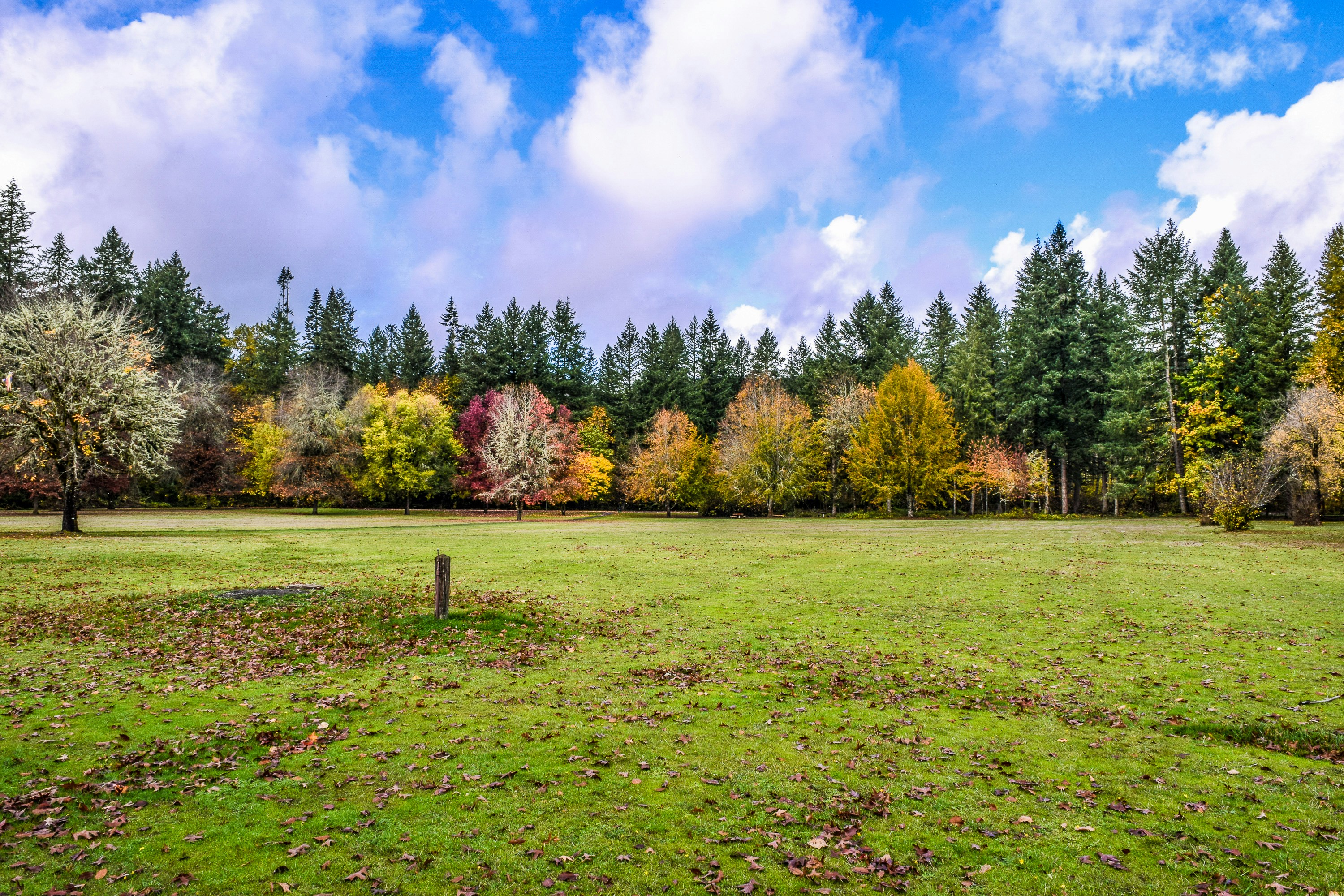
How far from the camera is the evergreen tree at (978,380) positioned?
68.0 m

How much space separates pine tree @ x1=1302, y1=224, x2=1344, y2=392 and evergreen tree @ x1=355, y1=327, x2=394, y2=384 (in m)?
88.6

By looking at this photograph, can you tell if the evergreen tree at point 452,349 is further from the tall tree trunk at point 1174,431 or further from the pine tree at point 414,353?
the tall tree trunk at point 1174,431

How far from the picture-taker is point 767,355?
95.1 metres

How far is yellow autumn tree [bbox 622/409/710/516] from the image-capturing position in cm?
6328

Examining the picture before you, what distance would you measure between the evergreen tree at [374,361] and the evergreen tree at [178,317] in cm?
1563

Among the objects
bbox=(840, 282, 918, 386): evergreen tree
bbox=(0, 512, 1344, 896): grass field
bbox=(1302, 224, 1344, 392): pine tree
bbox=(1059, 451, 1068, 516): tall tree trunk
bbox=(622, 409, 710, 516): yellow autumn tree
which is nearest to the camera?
bbox=(0, 512, 1344, 896): grass field

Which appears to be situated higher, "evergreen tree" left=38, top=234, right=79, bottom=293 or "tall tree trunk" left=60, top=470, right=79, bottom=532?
"evergreen tree" left=38, top=234, right=79, bottom=293

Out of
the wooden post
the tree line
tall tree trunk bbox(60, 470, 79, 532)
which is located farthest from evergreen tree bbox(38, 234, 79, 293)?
the wooden post

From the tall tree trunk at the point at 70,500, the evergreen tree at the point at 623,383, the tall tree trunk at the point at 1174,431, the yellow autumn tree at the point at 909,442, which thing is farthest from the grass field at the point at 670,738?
the evergreen tree at the point at 623,383

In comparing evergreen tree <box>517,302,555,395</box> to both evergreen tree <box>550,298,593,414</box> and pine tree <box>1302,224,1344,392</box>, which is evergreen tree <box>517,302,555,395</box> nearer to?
evergreen tree <box>550,298,593,414</box>

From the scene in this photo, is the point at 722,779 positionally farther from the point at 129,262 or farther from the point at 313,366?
the point at 129,262

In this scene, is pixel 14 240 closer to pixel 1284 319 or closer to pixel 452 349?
pixel 452 349

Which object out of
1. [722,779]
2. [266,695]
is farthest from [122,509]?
[722,779]

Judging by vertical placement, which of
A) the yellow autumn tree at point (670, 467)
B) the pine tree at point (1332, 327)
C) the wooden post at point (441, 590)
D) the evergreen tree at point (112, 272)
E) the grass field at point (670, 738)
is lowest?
the grass field at point (670, 738)
